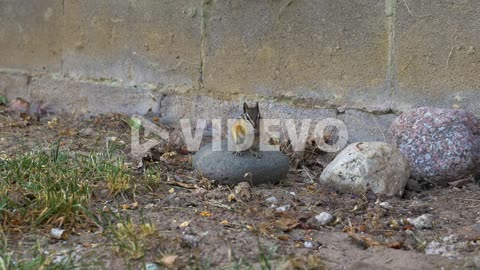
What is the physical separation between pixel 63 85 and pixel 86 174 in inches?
86.6

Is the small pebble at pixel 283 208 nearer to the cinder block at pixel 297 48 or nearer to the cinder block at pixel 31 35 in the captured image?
the cinder block at pixel 297 48

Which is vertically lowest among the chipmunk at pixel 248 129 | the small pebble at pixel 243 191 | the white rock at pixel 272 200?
the white rock at pixel 272 200

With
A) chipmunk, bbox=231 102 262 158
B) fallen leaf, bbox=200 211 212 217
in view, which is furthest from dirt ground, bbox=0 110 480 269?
chipmunk, bbox=231 102 262 158

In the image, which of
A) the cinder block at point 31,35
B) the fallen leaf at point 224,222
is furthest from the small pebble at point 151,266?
the cinder block at point 31,35

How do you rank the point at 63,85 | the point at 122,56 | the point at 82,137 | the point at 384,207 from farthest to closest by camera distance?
1. the point at 63,85
2. the point at 122,56
3. the point at 82,137
4. the point at 384,207

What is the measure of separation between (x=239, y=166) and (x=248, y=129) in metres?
0.19

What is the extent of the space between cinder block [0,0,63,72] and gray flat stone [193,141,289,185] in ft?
7.46

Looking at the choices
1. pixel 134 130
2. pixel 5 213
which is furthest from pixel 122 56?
pixel 5 213

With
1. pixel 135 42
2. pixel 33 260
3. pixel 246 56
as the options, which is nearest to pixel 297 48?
pixel 246 56

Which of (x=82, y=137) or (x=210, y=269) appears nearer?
(x=210, y=269)

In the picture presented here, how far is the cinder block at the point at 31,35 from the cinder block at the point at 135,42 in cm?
12

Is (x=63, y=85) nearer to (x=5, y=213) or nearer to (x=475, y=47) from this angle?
(x=5, y=213)

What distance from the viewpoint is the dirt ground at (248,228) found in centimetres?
285

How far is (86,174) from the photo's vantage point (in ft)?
12.5
